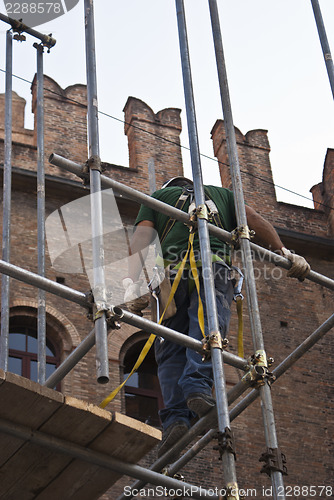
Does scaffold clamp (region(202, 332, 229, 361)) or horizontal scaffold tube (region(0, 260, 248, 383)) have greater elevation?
horizontal scaffold tube (region(0, 260, 248, 383))

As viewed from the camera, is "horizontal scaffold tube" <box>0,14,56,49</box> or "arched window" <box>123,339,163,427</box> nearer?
"horizontal scaffold tube" <box>0,14,56,49</box>

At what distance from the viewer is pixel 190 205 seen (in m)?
7.87

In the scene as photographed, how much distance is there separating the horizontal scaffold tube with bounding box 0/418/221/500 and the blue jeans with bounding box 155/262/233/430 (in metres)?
0.85

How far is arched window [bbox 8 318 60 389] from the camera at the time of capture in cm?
1198

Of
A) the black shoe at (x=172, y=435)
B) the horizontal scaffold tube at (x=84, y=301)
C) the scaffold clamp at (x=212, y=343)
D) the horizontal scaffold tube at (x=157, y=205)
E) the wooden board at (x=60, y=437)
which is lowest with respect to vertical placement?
the wooden board at (x=60, y=437)

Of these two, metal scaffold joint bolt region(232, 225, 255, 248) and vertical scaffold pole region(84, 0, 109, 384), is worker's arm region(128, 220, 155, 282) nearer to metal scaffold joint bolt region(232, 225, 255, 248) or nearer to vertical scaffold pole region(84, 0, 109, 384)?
metal scaffold joint bolt region(232, 225, 255, 248)

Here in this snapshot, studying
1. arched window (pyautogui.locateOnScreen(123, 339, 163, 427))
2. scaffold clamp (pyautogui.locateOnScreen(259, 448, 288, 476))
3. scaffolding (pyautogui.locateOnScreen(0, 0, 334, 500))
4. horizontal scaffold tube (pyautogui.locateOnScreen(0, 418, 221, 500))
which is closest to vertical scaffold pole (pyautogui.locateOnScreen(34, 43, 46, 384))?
scaffolding (pyautogui.locateOnScreen(0, 0, 334, 500))

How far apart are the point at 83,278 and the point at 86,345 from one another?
669 cm

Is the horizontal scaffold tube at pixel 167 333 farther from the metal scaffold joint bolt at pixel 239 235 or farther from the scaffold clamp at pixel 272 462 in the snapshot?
the metal scaffold joint bolt at pixel 239 235

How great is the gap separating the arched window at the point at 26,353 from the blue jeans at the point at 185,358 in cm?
461

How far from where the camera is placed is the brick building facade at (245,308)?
12.1m

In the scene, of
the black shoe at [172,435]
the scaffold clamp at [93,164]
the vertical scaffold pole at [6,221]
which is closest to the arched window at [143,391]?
the vertical scaffold pole at [6,221]

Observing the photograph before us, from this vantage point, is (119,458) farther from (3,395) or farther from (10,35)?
(10,35)

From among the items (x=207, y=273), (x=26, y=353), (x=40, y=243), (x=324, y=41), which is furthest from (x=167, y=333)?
(x=26, y=353)
